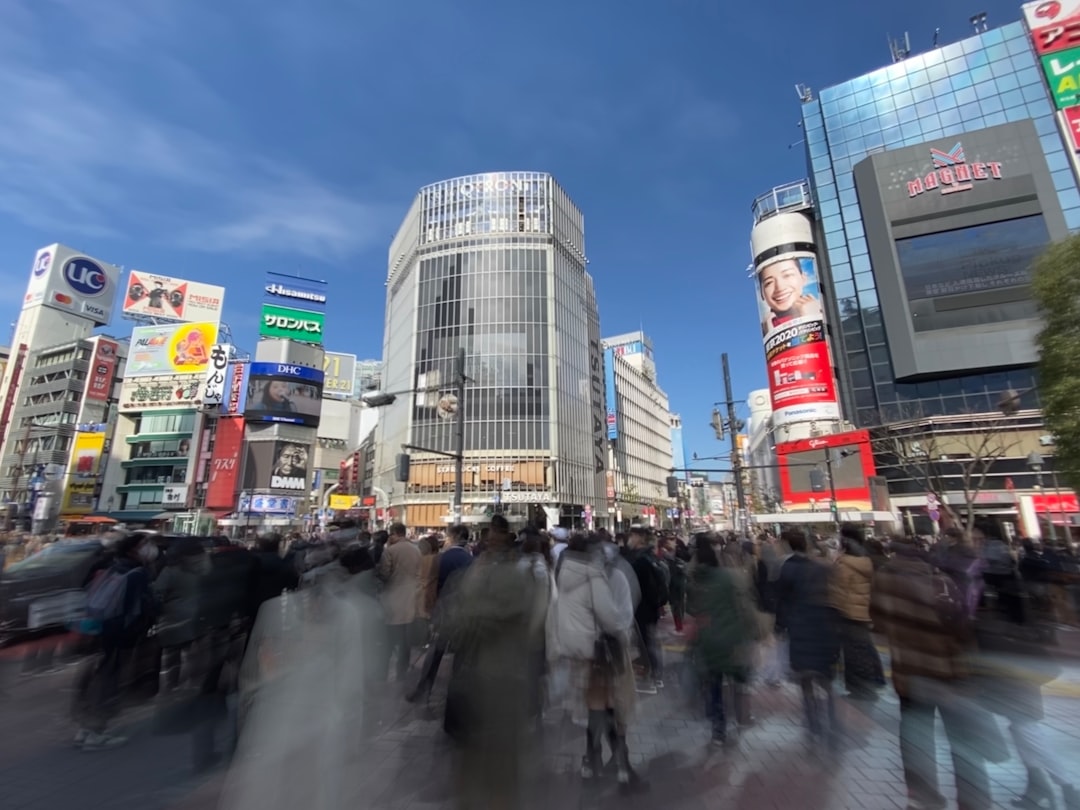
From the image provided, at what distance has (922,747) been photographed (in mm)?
3775

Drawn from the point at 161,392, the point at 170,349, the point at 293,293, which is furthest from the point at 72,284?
the point at 293,293

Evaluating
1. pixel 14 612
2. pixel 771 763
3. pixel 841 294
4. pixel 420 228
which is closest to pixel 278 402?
pixel 420 228

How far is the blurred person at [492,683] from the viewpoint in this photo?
9.66 feet

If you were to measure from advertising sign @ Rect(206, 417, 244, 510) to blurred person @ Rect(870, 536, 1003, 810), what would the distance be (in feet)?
218

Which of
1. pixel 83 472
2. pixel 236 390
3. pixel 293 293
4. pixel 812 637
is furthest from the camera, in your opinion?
pixel 293 293

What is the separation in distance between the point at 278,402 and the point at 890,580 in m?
66.0

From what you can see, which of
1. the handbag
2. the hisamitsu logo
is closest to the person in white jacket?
the handbag

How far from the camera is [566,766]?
467 centimetres

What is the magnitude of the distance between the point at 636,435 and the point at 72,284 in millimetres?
90213

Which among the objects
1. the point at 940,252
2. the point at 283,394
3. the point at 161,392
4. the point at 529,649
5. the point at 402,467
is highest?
the point at 940,252

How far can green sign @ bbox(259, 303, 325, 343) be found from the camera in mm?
65625

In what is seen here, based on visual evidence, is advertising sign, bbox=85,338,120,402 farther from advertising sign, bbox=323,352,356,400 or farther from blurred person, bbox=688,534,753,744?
blurred person, bbox=688,534,753,744

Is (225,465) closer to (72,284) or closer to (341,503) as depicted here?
(341,503)

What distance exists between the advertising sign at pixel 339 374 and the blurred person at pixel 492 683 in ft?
309
